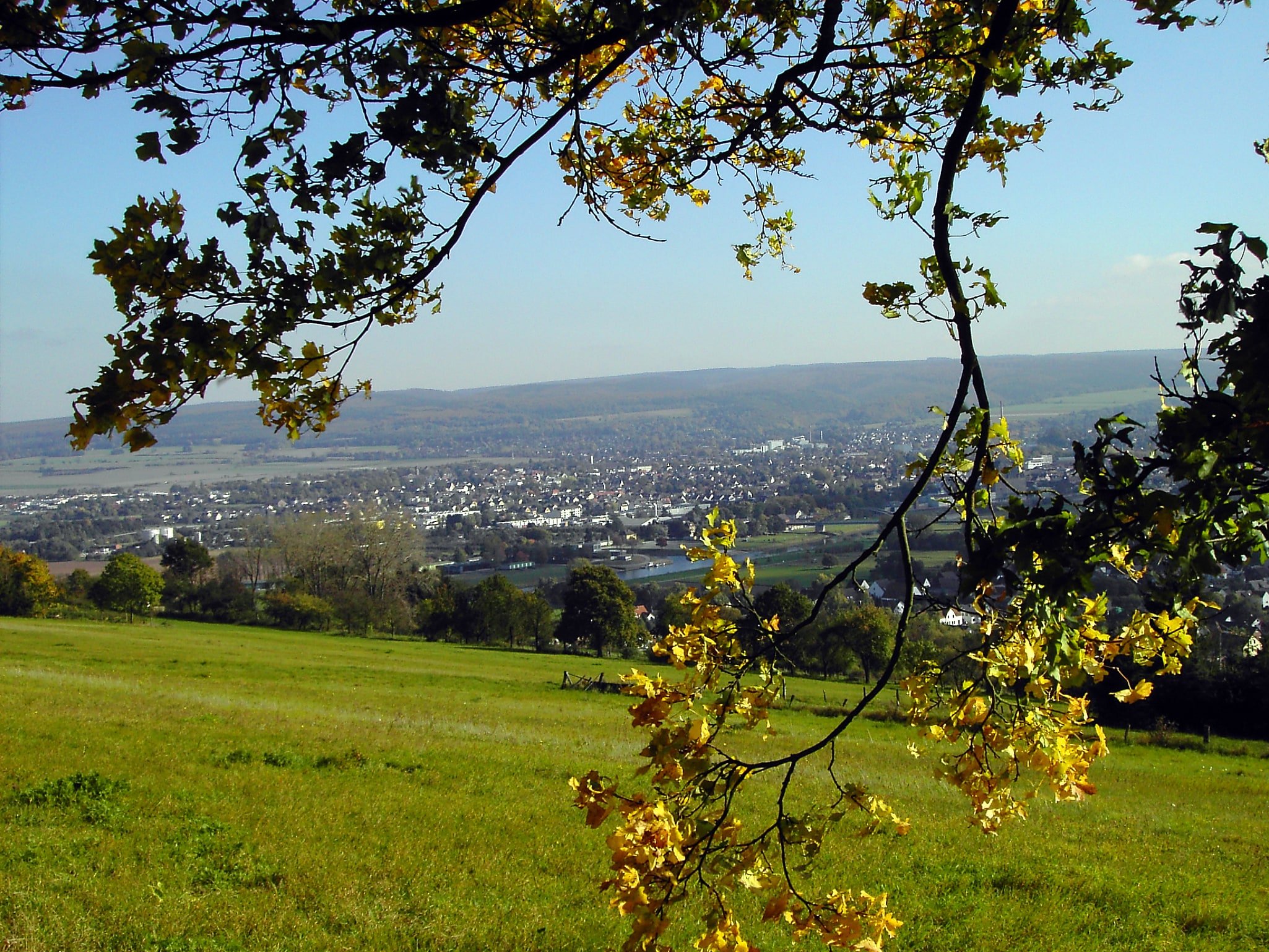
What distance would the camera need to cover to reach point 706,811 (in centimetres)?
295

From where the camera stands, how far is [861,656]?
4300 centimetres

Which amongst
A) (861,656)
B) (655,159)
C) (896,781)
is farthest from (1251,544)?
(861,656)

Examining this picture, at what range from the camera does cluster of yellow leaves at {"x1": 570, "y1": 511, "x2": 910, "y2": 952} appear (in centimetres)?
243

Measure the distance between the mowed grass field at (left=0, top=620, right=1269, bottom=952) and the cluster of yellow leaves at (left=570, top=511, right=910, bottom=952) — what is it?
12.6ft

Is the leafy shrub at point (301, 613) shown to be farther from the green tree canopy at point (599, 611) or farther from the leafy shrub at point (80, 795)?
the leafy shrub at point (80, 795)

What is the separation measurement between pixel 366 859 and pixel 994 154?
7.04 m

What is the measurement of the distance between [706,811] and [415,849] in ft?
19.1

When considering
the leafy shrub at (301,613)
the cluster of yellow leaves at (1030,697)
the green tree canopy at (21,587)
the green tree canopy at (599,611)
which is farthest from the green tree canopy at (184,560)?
the cluster of yellow leaves at (1030,697)

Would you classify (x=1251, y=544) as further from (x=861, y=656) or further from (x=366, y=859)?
(x=861, y=656)

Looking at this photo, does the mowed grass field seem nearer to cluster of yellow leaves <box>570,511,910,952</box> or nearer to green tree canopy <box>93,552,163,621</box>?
cluster of yellow leaves <box>570,511,910,952</box>

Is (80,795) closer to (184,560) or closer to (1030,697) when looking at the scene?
(1030,697)

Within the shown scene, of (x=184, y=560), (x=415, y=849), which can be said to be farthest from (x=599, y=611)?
(x=415, y=849)

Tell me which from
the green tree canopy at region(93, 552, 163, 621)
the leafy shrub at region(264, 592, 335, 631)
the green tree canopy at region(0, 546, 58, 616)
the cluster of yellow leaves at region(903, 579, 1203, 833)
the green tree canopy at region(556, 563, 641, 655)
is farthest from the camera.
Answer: the leafy shrub at region(264, 592, 335, 631)

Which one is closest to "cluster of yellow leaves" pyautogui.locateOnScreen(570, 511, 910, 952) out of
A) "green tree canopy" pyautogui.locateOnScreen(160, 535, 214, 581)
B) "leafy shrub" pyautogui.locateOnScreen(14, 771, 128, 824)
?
"leafy shrub" pyautogui.locateOnScreen(14, 771, 128, 824)
